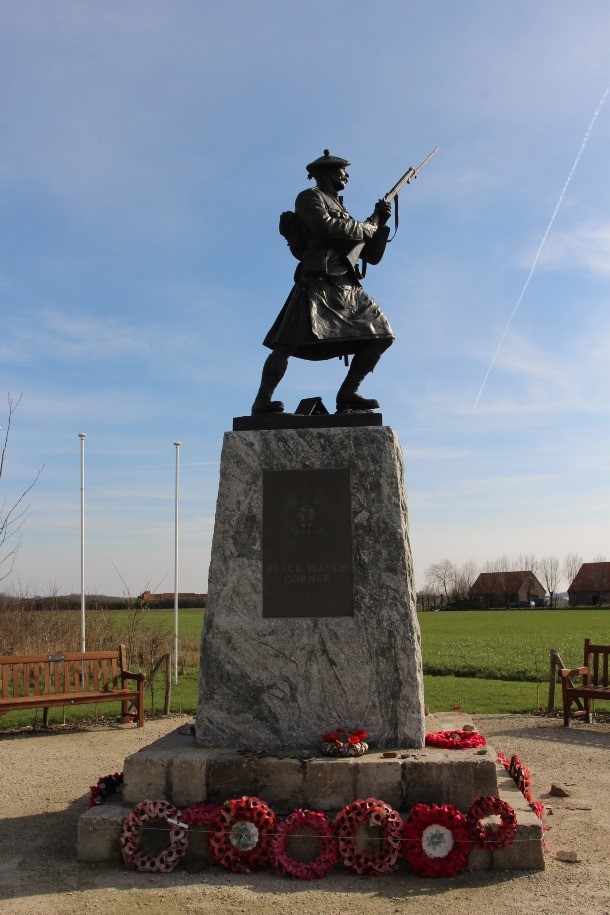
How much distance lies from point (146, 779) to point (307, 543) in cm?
180

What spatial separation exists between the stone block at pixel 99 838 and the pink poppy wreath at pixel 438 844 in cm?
168

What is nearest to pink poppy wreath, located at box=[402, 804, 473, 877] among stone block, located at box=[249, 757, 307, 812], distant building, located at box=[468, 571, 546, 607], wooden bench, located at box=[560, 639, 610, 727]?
stone block, located at box=[249, 757, 307, 812]

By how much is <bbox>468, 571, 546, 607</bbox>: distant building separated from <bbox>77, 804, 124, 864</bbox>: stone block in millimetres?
74420

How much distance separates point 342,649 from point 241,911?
176 centimetres

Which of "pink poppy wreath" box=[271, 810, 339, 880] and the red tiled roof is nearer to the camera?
"pink poppy wreath" box=[271, 810, 339, 880]

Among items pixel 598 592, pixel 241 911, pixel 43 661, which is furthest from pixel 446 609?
pixel 241 911

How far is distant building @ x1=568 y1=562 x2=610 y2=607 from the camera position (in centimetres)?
7844

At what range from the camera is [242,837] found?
454 centimetres

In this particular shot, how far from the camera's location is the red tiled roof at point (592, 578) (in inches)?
3108

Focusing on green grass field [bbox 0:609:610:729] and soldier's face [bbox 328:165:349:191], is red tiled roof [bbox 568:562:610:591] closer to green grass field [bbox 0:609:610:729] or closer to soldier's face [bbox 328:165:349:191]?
green grass field [bbox 0:609:610:729]

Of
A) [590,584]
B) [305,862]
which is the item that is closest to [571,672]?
[305,862]

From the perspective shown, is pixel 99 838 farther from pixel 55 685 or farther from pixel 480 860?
pixel 55 685

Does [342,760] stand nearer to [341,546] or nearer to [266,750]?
[266,750]

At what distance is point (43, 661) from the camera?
9281 millimetres
